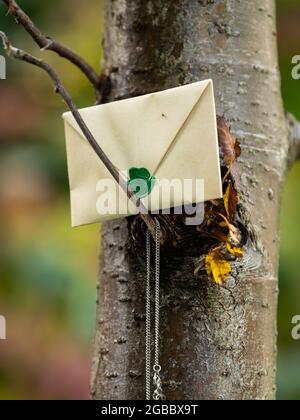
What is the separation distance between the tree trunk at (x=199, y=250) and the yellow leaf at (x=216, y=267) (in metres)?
0.02

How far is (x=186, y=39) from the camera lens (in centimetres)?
69

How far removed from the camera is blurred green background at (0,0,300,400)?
200cm

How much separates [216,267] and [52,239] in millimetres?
1449

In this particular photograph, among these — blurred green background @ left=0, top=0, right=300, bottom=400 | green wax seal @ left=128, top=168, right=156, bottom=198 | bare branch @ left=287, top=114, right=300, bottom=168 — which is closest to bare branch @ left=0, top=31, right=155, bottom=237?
green wax seal @ left=128, top=168, right=156, bottom=198

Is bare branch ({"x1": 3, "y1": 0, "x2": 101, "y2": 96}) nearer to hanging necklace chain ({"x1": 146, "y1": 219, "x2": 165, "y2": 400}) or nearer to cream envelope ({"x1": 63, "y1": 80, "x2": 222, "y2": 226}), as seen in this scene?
cream envelope ({"x1": 63, "y1": 80, "x2": 222, "y2": 226})

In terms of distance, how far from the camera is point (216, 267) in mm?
614

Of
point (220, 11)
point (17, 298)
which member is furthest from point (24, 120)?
point (220, 11)

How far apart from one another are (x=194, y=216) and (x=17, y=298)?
1712 millimetres

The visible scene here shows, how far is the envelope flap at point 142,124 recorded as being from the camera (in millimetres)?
583

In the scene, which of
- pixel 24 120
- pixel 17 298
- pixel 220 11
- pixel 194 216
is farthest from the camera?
pixel 24 120

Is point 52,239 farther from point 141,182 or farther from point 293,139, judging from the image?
point 141,182

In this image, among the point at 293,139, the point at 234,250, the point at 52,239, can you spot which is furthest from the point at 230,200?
the point at 52,239

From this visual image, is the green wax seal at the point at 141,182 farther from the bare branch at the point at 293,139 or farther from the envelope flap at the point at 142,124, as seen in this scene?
the bare branch at the point at 293,139
